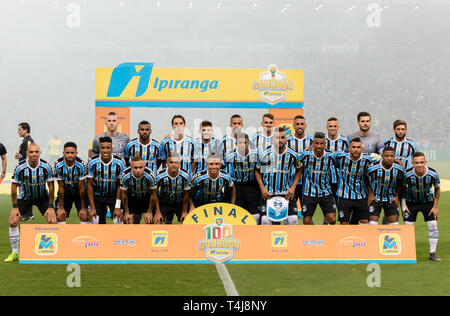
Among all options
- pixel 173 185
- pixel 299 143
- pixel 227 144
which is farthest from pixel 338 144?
pixel 173 185

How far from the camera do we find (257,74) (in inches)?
436

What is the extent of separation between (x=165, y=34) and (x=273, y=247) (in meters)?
34.9

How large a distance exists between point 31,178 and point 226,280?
2.72 metres

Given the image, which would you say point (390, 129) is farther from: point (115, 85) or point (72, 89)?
point (115, 85)

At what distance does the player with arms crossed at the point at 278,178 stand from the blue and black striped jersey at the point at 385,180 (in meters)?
0.93

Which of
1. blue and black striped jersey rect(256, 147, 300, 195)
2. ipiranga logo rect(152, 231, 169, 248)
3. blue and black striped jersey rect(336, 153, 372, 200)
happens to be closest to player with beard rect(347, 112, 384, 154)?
blue and black striped jersey rect(336, 153, 372, 200)

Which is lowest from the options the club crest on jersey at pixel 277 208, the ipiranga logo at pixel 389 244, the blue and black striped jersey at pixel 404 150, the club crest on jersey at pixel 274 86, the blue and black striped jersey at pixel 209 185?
the ipiranga logo at pixel 389 244

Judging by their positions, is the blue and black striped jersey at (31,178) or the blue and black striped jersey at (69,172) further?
the blue and black striped jersey at (69,172)

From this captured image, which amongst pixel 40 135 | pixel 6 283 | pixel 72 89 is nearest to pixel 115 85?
pixel 6 283

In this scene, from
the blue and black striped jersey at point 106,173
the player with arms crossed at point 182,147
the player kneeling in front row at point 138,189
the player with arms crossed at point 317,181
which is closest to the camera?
the player kneeling in front row at point 138,189

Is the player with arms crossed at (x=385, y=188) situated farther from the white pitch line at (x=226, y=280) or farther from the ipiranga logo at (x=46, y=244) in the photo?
the ipiranga logo at (x=46, y=244)

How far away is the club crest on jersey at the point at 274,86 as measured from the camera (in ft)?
35.8

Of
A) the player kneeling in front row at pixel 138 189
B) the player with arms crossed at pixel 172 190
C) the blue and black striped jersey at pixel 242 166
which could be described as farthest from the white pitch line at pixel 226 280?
the blue and black striped jersey at pixel 242 166

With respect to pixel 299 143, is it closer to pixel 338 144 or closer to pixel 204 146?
pixel 338 144
